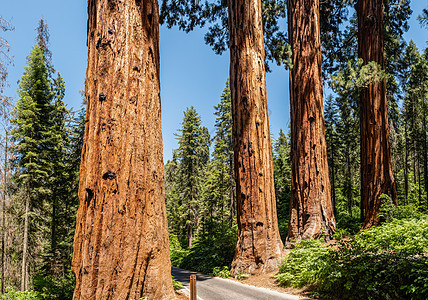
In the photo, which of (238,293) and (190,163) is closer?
(238,293)

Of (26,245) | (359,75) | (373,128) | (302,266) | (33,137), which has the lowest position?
(26,245)

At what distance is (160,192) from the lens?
4.33 m

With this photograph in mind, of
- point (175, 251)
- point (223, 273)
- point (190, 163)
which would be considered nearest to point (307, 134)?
point (223, 273)

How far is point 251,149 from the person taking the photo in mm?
8523

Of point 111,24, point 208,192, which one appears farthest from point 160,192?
point 208,192

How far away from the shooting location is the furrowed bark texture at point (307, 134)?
30.0 ft

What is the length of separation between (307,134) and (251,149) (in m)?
2.45

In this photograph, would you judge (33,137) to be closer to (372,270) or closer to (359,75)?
(359,75)

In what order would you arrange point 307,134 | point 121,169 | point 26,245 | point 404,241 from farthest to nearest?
point 26,245 → point 307,134 → point 404,241 → point 121,169

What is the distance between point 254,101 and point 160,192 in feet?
17.8

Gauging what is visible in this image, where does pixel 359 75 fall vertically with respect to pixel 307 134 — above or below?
above

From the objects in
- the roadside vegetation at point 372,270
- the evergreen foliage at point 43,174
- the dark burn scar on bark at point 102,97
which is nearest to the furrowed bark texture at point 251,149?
the roadside vegetation at point 372,270

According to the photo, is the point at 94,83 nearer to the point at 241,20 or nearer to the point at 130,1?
the point at 130,1

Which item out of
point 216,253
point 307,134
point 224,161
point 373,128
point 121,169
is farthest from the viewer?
point 224,161
